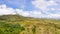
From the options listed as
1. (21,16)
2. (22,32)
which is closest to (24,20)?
(21,16)

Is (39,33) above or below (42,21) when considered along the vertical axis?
below

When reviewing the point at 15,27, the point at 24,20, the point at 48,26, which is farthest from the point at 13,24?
the point at 48,26

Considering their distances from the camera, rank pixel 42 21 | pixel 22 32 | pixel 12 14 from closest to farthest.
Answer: pixel 22 32
pixel 42 21
pixel 12 14

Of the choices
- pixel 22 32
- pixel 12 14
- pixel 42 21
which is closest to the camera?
pixel 22 32

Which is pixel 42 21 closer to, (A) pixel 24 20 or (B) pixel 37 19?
(B) pixel 37 19

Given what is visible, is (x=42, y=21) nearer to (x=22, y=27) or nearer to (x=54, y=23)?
(x=54, y=23)

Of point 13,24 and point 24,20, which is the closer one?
point 13,24
